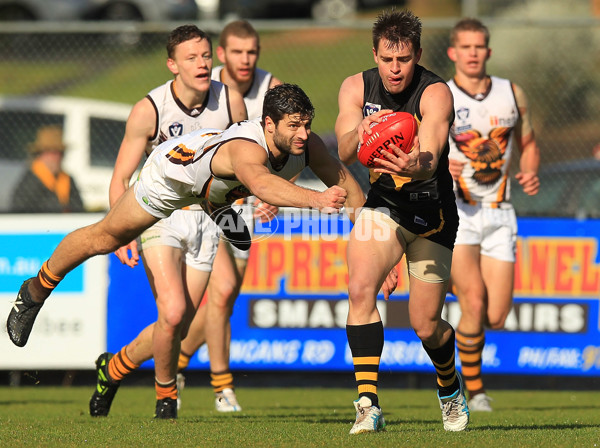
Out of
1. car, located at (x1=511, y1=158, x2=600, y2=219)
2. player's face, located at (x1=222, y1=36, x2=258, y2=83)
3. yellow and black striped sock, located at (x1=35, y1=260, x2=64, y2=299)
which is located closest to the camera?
yellow and black striped sock, located at (x1=35, y1=260, x2=64, y2=299)

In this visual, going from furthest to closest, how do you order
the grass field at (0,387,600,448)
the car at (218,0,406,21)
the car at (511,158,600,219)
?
the car at (218,0,406,21) < the car at (511,158,600,219) < the grass field at (0,387,600,448)

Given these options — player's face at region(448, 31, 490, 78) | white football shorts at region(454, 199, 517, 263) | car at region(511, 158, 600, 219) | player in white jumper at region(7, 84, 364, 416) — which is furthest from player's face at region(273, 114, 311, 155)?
car at region(511, 158, 600, 219)

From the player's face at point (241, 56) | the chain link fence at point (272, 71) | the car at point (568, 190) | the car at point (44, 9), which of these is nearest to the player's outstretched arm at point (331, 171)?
the player's face at point (241, 56)

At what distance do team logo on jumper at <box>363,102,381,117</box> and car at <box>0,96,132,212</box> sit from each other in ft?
20.6

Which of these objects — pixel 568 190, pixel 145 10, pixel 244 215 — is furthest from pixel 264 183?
pixel 145 10

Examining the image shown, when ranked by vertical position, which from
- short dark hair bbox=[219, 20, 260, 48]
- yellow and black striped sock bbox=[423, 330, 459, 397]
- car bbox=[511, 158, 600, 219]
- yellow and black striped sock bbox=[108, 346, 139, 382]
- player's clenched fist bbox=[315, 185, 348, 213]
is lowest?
yellow and black striped sock bbox=[108, 346, 139, 382]

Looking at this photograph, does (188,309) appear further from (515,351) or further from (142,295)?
(515,351)

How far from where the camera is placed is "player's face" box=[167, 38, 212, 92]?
7.36m

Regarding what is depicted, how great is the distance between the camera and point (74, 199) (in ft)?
36.8

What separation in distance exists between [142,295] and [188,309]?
3.01 m

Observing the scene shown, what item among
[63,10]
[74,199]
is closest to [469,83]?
[74,199]

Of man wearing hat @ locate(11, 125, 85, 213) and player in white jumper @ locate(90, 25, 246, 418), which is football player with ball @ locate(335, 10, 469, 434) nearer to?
player in white jumper @ locate(90, 25, 246, 418)

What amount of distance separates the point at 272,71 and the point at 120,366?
12.0 meters

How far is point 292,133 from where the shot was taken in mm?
5859
